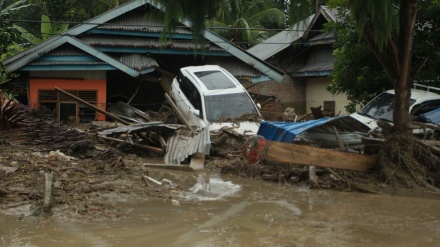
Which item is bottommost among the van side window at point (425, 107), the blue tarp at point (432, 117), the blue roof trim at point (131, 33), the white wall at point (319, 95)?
the blue tarp at point (432, 117)

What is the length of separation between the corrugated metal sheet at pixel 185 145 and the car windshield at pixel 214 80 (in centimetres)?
230

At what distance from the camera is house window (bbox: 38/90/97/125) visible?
20.1 meters

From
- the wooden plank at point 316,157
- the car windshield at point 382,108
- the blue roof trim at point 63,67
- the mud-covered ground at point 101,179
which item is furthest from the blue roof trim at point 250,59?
the wooden plank at point 316,157

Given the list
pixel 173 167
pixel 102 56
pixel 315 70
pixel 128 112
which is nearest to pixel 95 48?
pixel 102 56

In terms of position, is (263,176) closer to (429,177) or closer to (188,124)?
(429,177)

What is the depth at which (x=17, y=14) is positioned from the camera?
3403 centimetres

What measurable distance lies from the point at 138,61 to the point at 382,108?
10.9 meters

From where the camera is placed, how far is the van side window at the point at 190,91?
15880mm

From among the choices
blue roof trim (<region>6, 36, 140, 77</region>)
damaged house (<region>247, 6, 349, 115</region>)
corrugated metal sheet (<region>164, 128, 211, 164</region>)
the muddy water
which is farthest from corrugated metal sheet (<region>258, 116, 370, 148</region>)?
damaged house (<region>247, 6, 349, 115</region>)

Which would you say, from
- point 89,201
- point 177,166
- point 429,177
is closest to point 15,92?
point 177,166

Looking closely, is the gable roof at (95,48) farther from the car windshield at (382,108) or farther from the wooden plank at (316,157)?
the wooden plank at (316,157)

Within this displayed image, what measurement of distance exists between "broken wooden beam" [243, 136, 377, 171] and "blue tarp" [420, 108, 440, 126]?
7.49ft

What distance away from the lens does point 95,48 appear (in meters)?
20.5

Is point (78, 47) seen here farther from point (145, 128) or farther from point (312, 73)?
point (312, 73)
